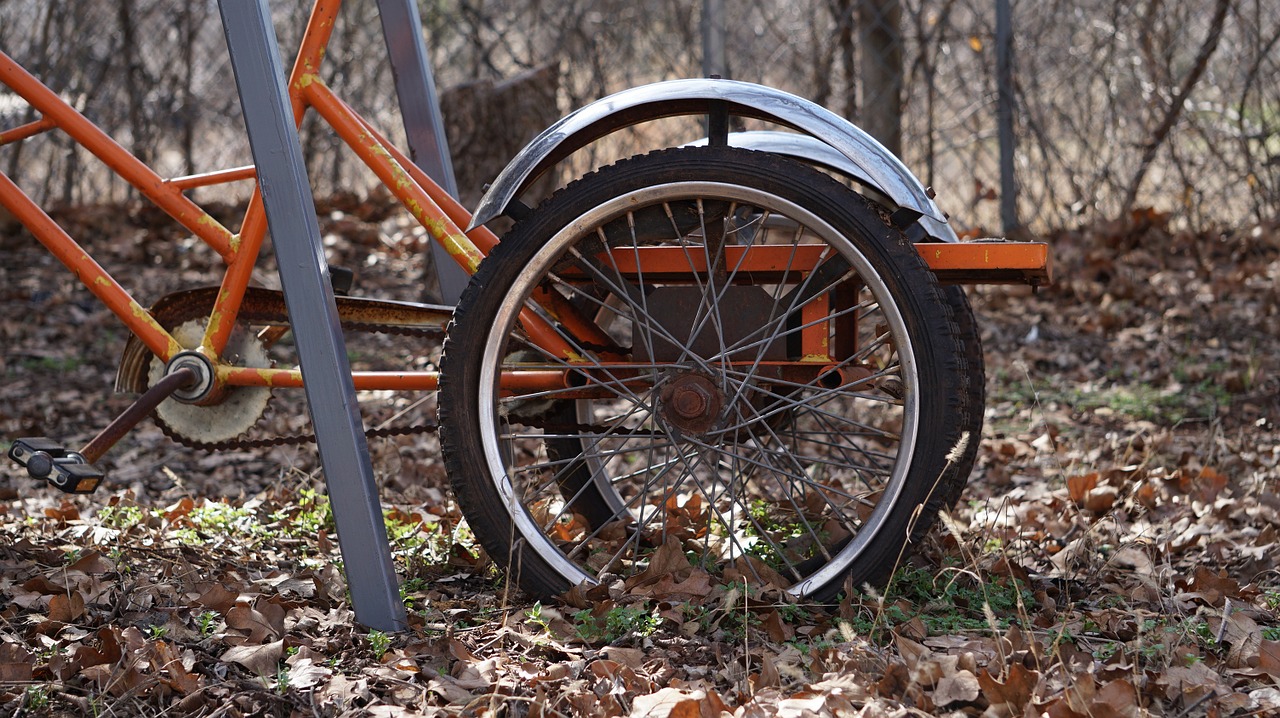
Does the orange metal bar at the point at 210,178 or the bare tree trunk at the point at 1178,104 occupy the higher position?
the bare tree trunk at the point at 1178,104

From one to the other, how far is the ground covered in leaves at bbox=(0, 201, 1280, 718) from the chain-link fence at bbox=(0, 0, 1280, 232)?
208cm

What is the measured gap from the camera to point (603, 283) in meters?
2.40

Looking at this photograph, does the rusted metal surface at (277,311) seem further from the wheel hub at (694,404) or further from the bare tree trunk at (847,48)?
the bare tree trunk at (847,48)

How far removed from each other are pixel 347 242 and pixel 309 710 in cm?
517

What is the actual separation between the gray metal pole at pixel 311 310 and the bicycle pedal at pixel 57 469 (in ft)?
1.92

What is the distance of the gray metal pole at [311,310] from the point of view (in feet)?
7.22

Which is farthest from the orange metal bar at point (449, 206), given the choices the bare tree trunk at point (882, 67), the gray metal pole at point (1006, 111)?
the gray metal pole at point (1006, 111)

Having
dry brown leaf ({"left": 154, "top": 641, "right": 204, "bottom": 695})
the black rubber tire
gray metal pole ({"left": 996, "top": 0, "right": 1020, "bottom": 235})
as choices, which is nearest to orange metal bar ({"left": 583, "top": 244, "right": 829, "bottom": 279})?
the black rubber tire

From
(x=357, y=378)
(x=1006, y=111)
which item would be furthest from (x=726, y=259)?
(x=1006, y=111)

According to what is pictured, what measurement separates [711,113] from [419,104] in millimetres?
1071

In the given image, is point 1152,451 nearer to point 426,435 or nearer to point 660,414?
point 660,414

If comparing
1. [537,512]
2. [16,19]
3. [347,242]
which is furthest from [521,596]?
[16,19]

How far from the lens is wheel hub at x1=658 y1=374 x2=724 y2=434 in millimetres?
2322

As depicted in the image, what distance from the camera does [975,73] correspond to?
620 cm
